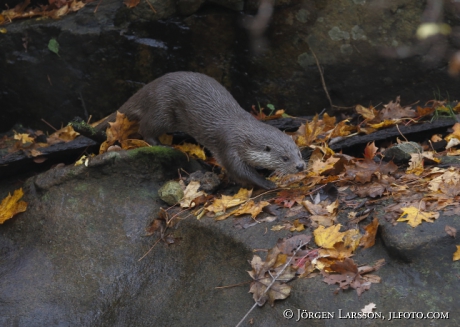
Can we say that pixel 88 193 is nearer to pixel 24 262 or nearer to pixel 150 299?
pixel 24 262

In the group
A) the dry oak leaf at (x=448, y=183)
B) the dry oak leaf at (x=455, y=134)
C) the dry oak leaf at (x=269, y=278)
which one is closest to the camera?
the dry oak leaf at (x=269, y=278)

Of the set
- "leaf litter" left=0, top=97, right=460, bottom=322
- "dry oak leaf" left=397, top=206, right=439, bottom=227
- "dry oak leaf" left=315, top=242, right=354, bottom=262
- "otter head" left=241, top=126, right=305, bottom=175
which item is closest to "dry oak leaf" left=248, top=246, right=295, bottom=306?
"leaf litter" left=0, top=97, right=460, bottom=322

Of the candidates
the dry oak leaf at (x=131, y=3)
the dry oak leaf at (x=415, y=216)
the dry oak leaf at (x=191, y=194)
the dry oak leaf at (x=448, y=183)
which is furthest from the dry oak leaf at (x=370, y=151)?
the dry oak leaf at (x=131, y=3)

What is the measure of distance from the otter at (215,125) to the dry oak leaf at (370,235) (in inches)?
41.8

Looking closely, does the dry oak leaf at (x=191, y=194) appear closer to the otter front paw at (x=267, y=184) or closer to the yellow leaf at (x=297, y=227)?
the otter front paw at (x=267, y=184)

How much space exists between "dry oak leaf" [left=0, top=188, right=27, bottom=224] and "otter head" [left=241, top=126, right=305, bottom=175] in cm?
175

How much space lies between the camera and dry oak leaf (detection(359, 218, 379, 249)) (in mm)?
3365

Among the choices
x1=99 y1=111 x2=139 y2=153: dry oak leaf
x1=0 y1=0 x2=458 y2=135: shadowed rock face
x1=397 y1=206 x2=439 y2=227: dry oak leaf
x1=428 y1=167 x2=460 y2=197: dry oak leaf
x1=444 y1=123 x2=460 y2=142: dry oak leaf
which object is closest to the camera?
x1=397 y1=206 x2=439 y2=227: dry oak leaf

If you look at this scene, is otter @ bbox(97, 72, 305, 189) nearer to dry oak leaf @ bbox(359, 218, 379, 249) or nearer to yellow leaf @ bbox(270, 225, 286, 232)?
yellow leaf @ bbox(270, 225, 286, 232)

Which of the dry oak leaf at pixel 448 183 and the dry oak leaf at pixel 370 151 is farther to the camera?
the dry oak leaf at pixel 370 151

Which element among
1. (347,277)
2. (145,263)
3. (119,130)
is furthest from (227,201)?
(119,130)

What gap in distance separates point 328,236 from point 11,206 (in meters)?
2.50

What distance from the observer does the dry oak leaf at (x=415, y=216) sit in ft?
10.9

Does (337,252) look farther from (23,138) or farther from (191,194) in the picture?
(23,138)
